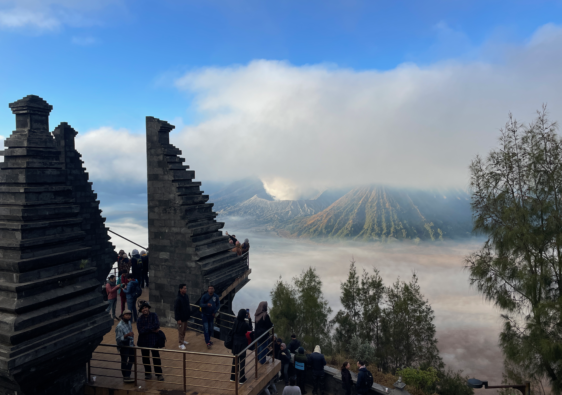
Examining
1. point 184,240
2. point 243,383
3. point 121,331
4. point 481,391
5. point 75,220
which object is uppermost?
point 75,220

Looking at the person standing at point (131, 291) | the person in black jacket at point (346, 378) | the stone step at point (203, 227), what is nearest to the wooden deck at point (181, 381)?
the person standing at point (131, 291)

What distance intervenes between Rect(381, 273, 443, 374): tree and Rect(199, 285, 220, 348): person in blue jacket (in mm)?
19027

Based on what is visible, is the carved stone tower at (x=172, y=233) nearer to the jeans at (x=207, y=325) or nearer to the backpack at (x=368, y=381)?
the jeans at (x=207, y=325)

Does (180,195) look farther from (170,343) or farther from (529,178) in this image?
(529,178)

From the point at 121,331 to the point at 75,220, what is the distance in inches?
121

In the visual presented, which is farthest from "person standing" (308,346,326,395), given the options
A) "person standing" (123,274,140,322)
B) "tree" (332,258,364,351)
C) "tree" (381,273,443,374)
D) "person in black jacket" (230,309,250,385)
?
"tree" (332,258,364,351)

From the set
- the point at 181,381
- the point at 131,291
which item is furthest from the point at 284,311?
the point at 181,381

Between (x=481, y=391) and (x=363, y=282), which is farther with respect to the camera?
(x=481, y=391)

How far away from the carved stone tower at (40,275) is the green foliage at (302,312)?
64.7ft

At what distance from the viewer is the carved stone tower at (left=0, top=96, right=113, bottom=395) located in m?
7.71

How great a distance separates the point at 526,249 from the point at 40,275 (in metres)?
17.4

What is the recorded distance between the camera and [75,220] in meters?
9.27

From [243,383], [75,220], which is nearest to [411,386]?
[243,383]

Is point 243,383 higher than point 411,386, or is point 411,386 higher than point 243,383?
point 243,383
